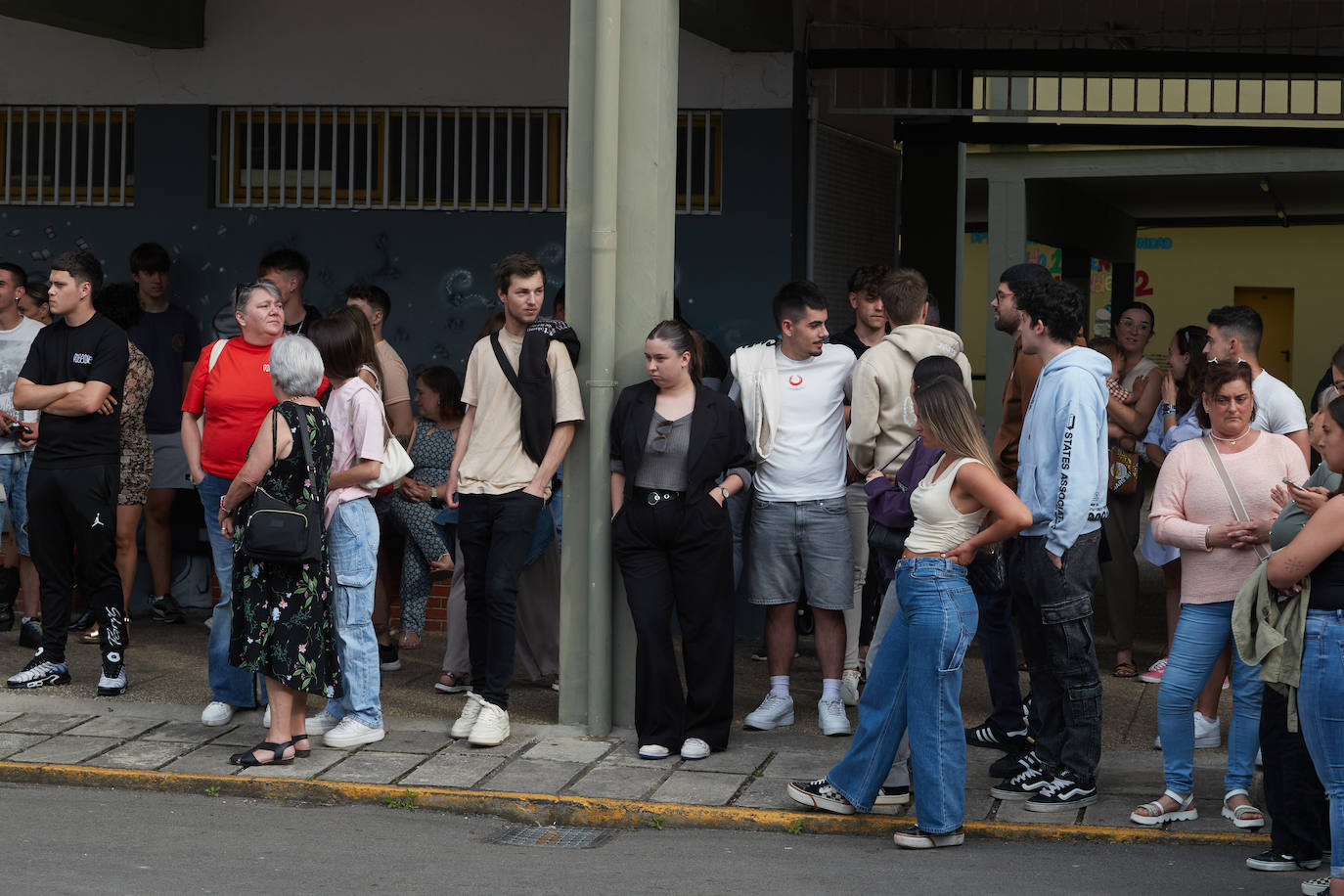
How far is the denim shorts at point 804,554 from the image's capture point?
690 centimetres

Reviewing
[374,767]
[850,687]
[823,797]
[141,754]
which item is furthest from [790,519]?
[141,754]

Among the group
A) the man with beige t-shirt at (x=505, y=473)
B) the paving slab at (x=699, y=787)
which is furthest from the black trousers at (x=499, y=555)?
the paving slab at (x=699, y=787)

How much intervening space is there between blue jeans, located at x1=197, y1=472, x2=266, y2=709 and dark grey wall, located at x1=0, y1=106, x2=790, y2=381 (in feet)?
10.1

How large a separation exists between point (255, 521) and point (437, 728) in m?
1.42

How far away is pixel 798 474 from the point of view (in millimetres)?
6891

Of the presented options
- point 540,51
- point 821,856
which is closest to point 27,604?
point 540,51

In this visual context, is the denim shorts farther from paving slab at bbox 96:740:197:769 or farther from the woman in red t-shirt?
paving slab at bbox 96:740:197:769

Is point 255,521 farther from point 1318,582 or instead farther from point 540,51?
point 540,51

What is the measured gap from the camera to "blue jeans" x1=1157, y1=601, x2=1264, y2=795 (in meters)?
5.62

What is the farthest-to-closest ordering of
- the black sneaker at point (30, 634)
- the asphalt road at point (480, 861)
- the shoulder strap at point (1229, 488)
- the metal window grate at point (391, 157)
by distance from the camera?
the metal window grate at point (391, 157) < the black sneaker at point (30, 634) < the shoulder strap at point (1229, 488) < the asphalt road at point (480, 861)

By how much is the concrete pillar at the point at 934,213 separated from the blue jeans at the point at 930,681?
6.15 meters

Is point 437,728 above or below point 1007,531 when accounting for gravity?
below

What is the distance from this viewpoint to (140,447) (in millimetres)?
8680

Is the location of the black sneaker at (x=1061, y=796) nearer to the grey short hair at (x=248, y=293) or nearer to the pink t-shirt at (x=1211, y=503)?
the pink t-shirt at (x=1211, y=503)
